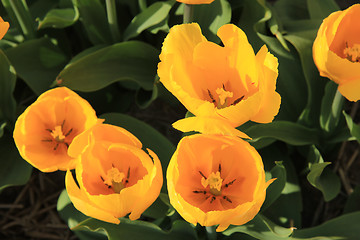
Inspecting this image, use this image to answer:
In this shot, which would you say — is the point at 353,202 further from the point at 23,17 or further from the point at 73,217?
the point at 23,17

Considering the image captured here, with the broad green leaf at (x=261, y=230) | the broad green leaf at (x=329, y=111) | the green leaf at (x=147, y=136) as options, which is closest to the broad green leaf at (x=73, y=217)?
the green leaf at (x=147, y=136)

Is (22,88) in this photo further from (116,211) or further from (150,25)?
(116,211)

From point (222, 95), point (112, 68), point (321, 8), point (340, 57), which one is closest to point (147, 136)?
point (112, 68)

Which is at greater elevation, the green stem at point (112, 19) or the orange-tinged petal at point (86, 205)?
the green stem at point (112, 19)

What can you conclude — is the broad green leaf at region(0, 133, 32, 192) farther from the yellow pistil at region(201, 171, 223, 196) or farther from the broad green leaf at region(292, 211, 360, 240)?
the broad green leaf at region(292, 211, 360, 240)

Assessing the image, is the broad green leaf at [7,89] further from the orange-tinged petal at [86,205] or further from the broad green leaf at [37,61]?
the orange-tinged petal at [86,205]

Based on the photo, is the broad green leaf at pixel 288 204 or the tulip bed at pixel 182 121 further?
the broad green leaf at pixel 288 204
